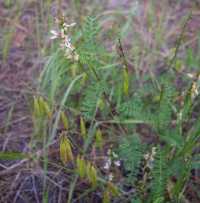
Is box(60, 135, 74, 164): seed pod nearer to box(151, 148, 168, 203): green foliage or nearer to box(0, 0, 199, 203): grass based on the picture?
box(0, 0, 199, 203): grass

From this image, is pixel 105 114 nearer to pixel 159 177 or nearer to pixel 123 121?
pixel 123 121

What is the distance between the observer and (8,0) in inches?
76.7

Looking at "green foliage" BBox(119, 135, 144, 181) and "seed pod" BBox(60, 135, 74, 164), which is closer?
"seed pod" BBox(60, 135, 74, 164)

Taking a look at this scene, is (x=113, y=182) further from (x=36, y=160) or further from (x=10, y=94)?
(x=10, y=94)

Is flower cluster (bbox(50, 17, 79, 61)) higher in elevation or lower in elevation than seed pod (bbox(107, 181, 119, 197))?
higher

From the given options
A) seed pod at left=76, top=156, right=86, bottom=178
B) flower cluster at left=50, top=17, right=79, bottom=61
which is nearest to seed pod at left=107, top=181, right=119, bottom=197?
seed pod at left=76, top=156, right=86, bottom=178

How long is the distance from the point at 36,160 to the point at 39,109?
10.4 inches

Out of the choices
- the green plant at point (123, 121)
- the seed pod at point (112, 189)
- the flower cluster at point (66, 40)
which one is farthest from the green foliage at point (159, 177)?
the flower cluster at point (66, 40)

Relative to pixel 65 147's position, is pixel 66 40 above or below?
above

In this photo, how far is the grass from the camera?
1289 mm

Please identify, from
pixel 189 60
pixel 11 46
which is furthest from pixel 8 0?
pixel 189 60

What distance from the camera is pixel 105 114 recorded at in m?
1.55

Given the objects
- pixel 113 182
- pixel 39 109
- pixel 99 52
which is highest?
pixel 99 52

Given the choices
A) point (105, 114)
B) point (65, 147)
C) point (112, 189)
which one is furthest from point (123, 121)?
point (65, 147)
